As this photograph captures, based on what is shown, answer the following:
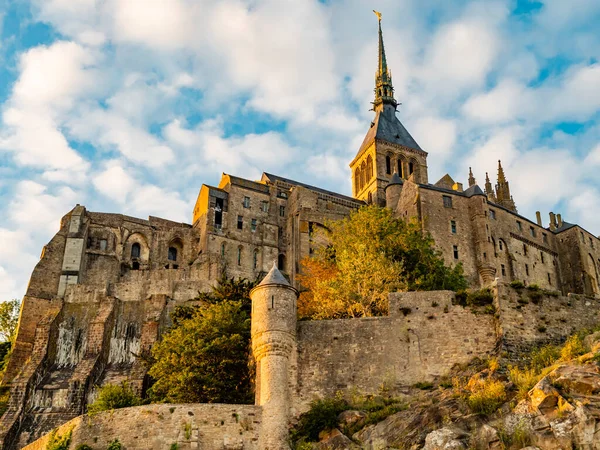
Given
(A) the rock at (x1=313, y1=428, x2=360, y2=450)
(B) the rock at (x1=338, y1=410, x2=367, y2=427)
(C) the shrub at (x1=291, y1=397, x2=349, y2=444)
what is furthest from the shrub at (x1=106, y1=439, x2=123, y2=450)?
(B) the rock at (x1=338, y1=410, x2=367, y2=427)

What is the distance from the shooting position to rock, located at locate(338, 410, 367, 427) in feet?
93.6

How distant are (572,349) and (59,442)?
801 inches

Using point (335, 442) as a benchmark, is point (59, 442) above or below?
above

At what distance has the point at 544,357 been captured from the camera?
1160 inches

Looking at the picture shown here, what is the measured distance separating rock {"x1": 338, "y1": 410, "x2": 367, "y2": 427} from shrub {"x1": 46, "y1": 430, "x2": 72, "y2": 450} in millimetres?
10557

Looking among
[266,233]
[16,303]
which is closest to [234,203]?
[266,233]

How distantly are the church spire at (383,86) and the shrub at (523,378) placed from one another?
76409 millimetres

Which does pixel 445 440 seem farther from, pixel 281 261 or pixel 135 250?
pixel 135 250

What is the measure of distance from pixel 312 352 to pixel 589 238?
46708mm

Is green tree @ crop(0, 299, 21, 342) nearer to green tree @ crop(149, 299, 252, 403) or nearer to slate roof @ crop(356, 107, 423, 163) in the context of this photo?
green tree @ crop(149, 299, 252, 403)

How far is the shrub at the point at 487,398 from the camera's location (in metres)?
26.2

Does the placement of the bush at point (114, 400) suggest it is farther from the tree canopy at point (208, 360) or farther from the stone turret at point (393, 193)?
the stone turret at point (393, 193)

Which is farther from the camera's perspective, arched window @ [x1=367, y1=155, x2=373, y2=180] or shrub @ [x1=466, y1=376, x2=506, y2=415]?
arched window @ [x1=367, y1=155, x2=373, y2=180]

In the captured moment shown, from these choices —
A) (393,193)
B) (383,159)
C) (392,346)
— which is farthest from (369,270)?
(383,159)
